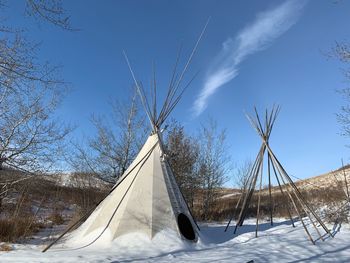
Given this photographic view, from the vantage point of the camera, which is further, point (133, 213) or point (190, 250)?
point (133, 213)

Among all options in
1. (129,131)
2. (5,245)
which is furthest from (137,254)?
(129,131)

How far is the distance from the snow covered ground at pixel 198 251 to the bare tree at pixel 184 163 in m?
6.91

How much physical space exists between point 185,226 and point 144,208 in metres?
1.10

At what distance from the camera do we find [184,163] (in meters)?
14.0

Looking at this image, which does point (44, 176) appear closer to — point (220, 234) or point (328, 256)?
point (220, 234)

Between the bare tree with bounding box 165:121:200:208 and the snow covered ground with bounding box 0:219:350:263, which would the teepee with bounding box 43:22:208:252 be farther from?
the bare tree with bounding box 165:121:200:208

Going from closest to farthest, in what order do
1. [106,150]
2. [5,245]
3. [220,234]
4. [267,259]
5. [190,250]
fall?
[267,259] → [5,245] → [190,250] → [220,234] → [106,150]

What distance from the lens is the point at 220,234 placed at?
786 centimetres

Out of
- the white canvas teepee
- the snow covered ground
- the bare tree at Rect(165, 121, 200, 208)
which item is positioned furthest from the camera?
the bare tree at Rect(165, 121, 200, 208)

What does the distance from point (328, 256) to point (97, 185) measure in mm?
10297

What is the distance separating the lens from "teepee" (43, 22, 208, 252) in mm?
5938

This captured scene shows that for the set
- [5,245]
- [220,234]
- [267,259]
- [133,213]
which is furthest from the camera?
[220,234]

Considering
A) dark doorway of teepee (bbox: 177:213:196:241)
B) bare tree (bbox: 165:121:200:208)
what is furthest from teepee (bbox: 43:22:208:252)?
bare tree (bbox: 165:121:200:208)

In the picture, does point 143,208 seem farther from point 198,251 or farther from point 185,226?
point 198,251
